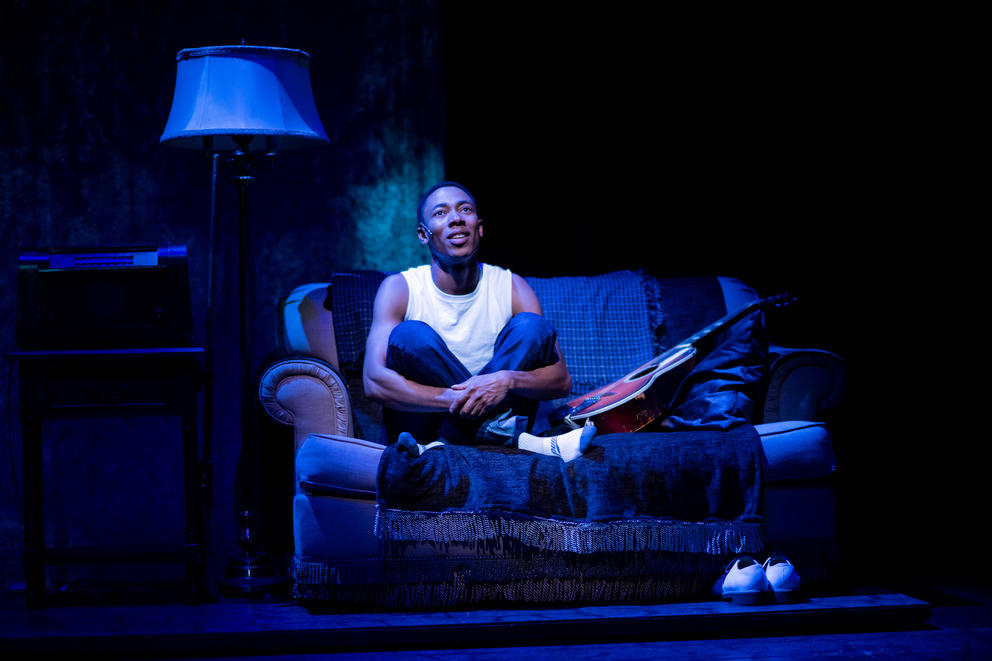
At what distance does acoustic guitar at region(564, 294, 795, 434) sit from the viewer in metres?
3.37

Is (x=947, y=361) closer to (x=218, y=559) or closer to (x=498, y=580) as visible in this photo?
(x=498, y=580)

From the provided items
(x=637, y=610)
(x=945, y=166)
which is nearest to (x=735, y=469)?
(x=637, y=610)

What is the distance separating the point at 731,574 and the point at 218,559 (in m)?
1.95

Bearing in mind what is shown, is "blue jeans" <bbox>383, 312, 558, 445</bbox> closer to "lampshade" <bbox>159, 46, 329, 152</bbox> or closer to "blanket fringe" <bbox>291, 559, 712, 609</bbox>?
"blanket fringe" <bbox>291, 559, 712, 609</bbox>

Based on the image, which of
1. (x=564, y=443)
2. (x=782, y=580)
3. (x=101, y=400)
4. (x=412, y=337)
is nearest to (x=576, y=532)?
(x=564, y=443)

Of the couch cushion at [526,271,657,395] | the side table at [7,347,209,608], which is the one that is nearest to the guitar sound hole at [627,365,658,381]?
the couch cushion at [526,271,657,395]

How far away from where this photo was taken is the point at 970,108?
14.1 feet

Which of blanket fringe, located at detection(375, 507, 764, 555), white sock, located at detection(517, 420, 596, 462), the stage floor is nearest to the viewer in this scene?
the stage floor

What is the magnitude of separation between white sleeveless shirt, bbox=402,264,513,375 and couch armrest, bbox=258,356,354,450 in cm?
39

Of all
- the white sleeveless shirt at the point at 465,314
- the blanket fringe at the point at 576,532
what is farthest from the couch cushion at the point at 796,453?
the white sleeveless shirt at the point at 465,314

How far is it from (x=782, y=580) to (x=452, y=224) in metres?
1.48

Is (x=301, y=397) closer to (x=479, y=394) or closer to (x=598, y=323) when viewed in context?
(x=479, y=394)

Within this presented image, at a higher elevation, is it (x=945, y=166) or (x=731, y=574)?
(x=945, y=166)

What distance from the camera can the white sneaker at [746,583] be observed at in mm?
3084
